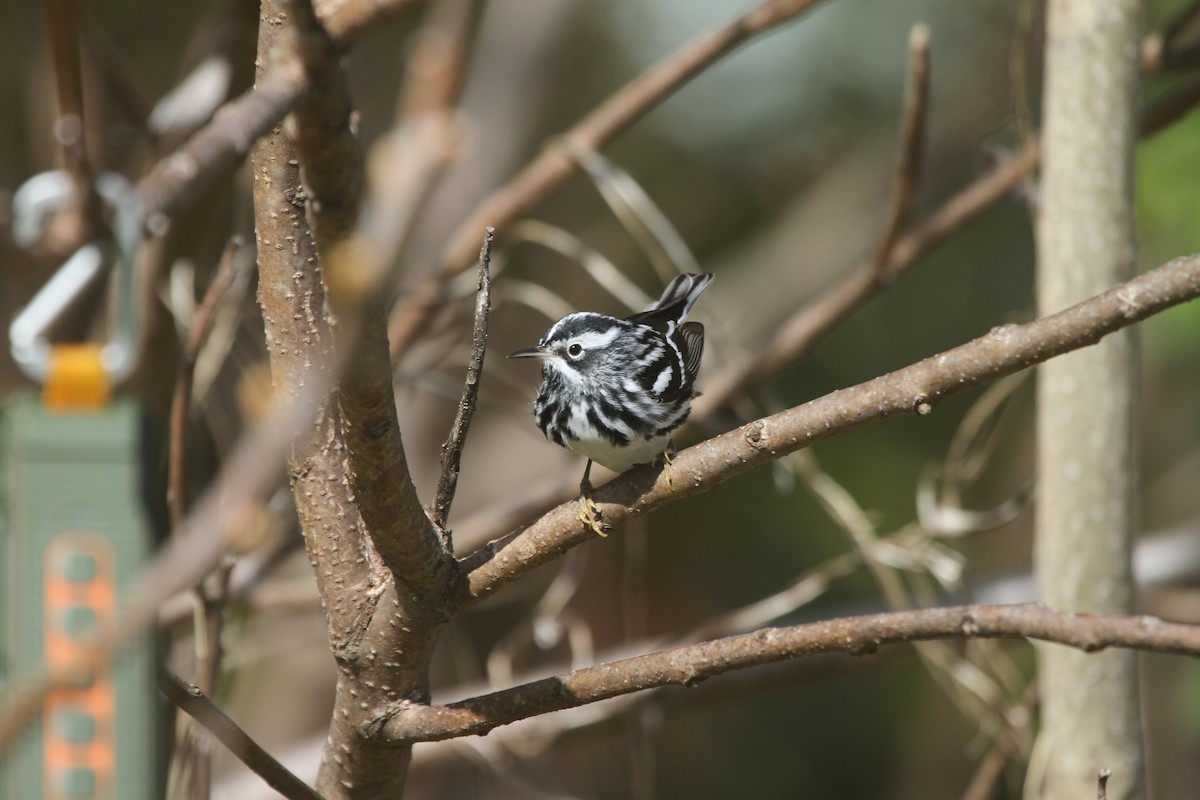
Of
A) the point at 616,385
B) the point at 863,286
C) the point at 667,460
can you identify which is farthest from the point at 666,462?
the point at 863,286

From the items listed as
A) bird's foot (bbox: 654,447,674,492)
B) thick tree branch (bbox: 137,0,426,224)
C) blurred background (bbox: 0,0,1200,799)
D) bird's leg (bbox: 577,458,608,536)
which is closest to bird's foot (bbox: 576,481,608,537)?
bird's leg (bbox: 577,458,608,536)

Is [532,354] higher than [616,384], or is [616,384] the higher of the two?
[532,354]

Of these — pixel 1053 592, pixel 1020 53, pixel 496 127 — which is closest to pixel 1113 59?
pixel 1020 53

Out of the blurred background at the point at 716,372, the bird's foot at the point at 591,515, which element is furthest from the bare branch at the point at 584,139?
the bird's foot at the point at 591,515

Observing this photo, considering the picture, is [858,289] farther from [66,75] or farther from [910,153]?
[66,75]

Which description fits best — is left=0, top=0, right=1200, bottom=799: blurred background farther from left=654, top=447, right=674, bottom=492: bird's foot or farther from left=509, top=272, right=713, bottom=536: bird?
Answer: left=654, top=447, right=674, bottom=492: bird's foot

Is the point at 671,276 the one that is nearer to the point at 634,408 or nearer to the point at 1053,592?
the point at 634,408
